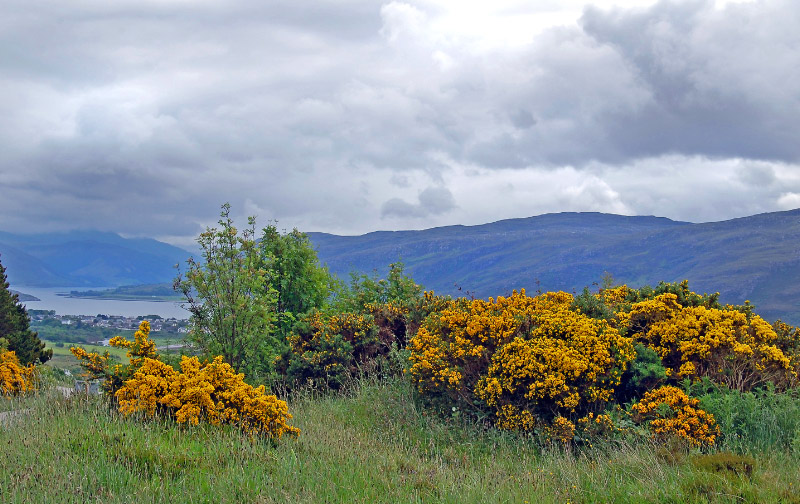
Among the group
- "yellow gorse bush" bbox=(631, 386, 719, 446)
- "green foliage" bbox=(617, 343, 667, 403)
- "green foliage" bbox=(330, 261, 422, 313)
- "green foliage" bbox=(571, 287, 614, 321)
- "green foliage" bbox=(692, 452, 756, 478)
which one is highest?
"green foliage" bbox=(330, 261, 422, 313)

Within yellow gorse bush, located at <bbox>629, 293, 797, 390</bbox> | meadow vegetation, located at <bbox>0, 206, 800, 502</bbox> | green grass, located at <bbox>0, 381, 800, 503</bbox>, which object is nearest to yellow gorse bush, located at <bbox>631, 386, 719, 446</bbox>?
meadow vegetation, located at <bbox>0, 206, 800, 502</bbox>

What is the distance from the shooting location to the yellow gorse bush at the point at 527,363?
8125 millimetres

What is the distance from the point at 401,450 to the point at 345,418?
1877mm

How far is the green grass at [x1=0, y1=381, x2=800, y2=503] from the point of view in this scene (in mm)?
5582

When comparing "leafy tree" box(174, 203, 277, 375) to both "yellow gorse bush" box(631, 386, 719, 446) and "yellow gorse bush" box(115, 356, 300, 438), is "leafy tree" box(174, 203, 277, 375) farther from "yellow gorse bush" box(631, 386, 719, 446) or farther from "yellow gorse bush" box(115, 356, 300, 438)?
"yellow gorse bush" box(631, 386, 719, 446)

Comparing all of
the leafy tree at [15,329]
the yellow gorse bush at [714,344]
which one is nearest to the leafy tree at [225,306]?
the yellow gorse bush at [714,344]

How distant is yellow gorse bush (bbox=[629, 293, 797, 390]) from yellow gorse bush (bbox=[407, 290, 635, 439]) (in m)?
0.81

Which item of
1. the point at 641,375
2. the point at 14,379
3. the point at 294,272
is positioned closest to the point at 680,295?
the point at 641,375

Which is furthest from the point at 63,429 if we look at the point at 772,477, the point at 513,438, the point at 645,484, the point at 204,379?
the point at 772,477

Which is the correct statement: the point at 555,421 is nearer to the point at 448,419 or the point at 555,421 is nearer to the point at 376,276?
the point at 448,419

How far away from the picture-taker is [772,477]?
5.98 meters

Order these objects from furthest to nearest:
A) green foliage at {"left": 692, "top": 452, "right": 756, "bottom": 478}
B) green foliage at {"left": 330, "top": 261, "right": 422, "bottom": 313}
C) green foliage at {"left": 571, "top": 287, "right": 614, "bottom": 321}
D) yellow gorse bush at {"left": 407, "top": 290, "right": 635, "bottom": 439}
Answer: green foliage at {"left": 330, "top": 261, "right": 422, "bottom": 313}
green foliage at {"left": 571, "top": 287, "right": 614, "bottom": 321}
yellow gorse bush at {"left": 407, "top": 290, "right": 635, "bottom": 439}
green foliage at {"left": 692, "top": 452, "right": 756, "bottom": 478}

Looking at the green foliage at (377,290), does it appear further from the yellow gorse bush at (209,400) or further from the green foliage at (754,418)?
the green foliage at (754,418)

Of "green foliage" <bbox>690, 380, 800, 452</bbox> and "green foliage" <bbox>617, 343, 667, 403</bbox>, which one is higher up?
"green foliage" <bbox>617, 343, 667, 403</bbox>
